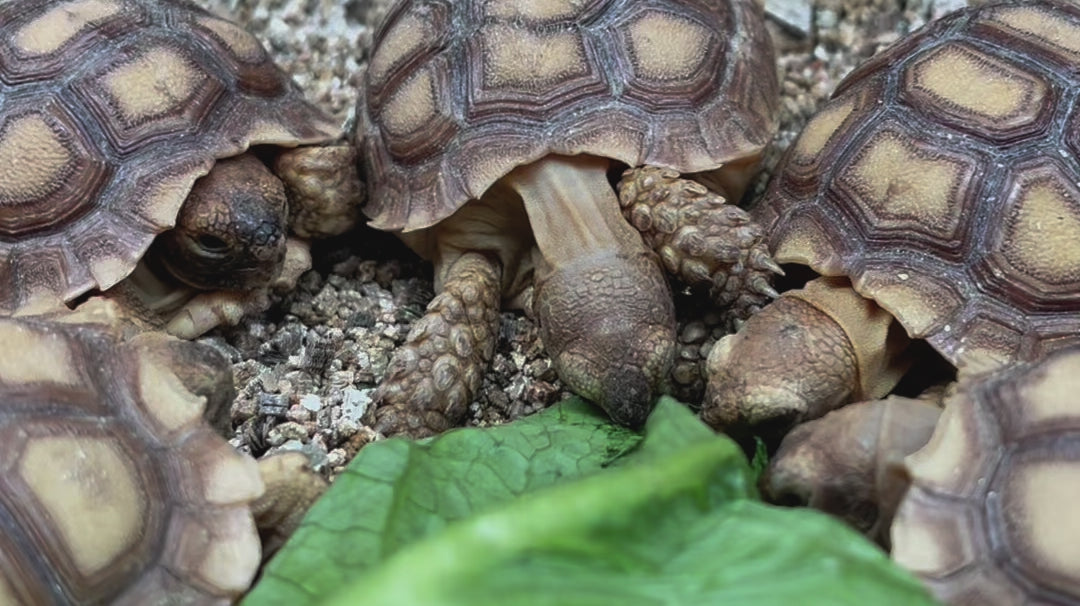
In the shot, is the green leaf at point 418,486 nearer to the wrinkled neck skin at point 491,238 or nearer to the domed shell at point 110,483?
the domed shell at point 110,483

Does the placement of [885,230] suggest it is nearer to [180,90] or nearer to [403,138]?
[403,138]

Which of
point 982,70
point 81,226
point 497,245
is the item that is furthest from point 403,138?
point 982,70

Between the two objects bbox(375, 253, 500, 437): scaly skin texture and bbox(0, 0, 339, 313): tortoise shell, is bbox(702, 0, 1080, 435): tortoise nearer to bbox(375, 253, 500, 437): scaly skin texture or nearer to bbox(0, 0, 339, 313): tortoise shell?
bbox(375, 253, 500, 437): scaly skin texture

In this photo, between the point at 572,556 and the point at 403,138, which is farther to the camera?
the point at 403,138

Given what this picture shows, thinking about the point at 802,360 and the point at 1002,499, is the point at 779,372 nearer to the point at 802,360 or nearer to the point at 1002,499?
the point at 802,360

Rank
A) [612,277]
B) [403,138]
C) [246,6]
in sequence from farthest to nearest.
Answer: [246,6] < [403,138] < [612,277]

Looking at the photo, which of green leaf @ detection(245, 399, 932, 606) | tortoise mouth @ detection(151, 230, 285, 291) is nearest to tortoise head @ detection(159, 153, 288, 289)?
tortoise mouth @ detection(151, 230, 285, 291)
